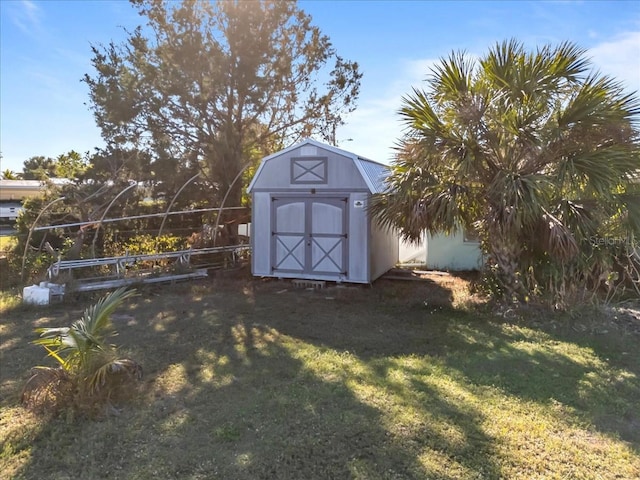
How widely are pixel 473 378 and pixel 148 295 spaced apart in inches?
255

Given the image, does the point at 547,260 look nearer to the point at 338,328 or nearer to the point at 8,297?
the point at 338,328

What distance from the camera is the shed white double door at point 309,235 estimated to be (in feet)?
29.9

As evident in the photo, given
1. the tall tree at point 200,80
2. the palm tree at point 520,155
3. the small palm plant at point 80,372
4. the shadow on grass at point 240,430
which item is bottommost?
the shadow on grass at point 240,430

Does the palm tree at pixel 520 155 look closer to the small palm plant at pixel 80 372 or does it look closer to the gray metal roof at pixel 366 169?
the gray metal roof at pixel 366 169

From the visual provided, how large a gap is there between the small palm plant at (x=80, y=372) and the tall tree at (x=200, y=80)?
924 centimetres

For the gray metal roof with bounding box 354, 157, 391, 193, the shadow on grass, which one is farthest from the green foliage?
the shadow on grass

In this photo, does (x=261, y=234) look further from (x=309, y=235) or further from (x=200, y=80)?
(x=200, y=80)

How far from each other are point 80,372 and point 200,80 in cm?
1018

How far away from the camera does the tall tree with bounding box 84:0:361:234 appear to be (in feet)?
39.2

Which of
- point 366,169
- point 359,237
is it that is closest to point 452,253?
point 359,237

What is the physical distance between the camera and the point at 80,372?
368 cm

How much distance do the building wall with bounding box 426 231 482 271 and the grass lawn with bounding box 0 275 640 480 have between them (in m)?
4.74

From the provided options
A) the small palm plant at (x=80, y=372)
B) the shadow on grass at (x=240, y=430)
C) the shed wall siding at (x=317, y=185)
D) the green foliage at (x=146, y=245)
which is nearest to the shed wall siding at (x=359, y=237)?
the shed wall siding at (x=317, y=185)

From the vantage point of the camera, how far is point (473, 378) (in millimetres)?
4395
